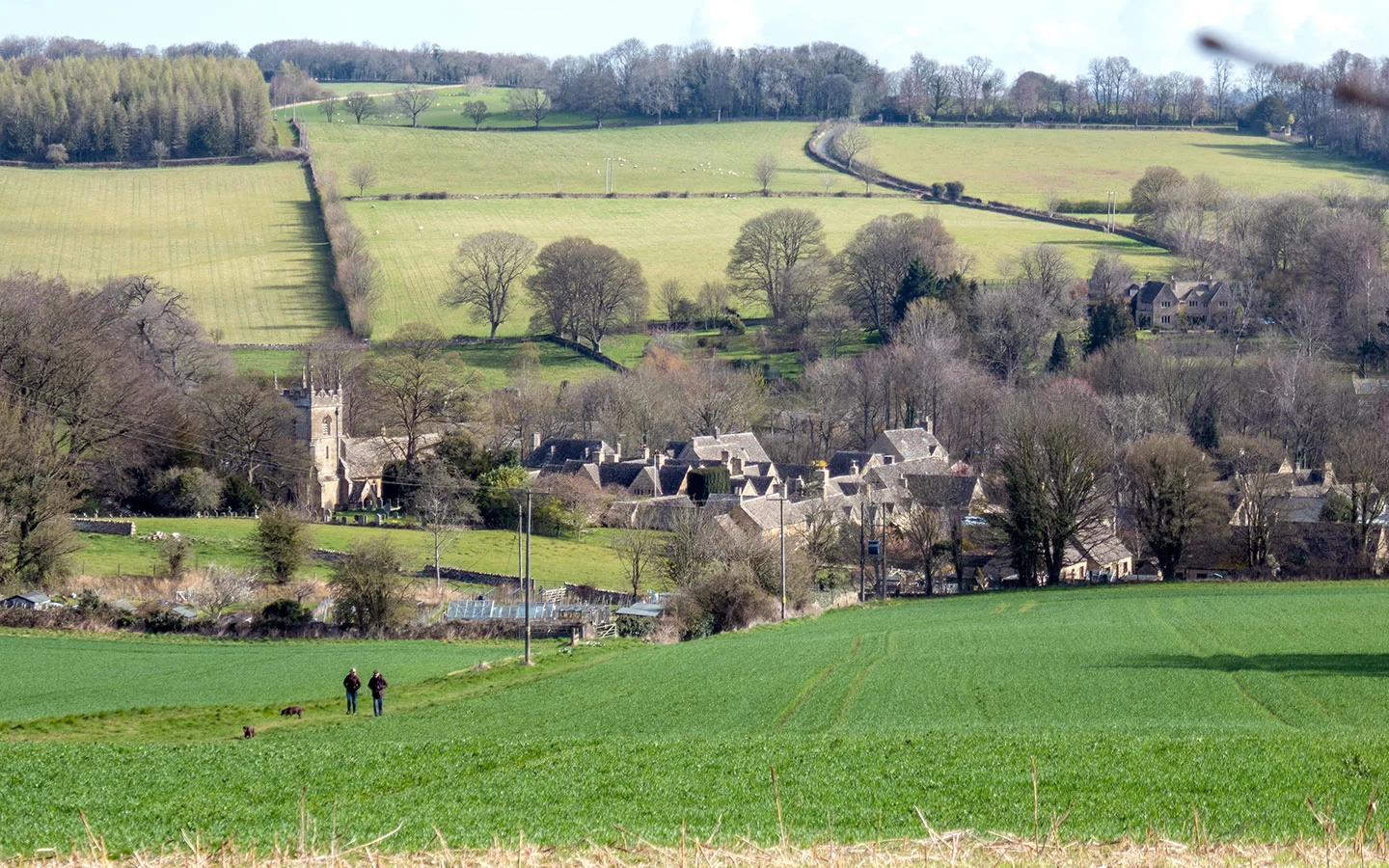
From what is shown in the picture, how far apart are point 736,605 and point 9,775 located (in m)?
25.5

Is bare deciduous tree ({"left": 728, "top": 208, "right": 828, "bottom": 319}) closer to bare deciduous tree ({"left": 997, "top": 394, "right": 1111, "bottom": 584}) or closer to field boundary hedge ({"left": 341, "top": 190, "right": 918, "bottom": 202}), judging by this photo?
field boundary hedge ({"left": 341, "top": 190, "right": 918, "bottom": 202})

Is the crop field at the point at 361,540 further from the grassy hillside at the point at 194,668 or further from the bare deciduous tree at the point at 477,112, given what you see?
the bare deciduous tree at the point at 477,112

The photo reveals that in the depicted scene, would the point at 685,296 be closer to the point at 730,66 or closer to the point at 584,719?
the point at 730,66

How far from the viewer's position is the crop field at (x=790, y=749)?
14531 mm

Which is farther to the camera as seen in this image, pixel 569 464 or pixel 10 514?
pixel 569 464

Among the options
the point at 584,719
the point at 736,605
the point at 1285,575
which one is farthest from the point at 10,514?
the point at 1285,575

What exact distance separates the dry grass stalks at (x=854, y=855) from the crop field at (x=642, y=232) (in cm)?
8979

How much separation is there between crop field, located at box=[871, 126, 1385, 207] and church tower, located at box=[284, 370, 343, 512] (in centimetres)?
7691

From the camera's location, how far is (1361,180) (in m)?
121

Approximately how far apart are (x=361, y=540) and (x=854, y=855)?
45.0 metres

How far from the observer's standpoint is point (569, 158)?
140 metres

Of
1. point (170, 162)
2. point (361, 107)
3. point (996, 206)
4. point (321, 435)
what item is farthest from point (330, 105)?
point (321, 435)

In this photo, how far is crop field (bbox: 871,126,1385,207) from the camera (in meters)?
128

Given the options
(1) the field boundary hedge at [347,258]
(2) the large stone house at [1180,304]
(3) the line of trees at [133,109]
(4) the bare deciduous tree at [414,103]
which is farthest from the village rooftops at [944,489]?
(4) the bare deciduous tree at [414,103]
